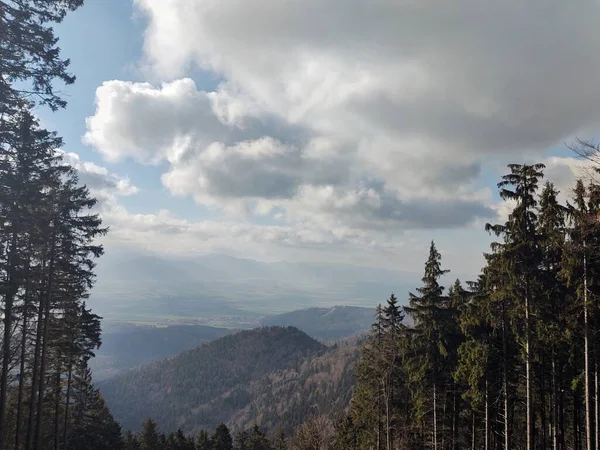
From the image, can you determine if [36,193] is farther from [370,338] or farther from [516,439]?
[516,439]

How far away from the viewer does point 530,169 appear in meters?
16.2

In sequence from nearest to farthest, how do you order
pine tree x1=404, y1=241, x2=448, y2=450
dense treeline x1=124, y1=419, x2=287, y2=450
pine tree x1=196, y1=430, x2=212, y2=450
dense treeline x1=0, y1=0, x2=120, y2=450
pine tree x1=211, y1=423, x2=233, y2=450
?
dense treeline x1=0, y1=0, x2=120, y2=450
pine tree x1=404, y1=241, x2=448, y2=450
dense treeline x1=124, y1=419, x2=287, y2=450
pine tree x1=196, y1=430, x2=212, y2=450
pine tree x1=211, y1=423, x2=233, y2=450

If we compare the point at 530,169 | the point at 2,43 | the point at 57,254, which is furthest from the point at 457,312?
the point at 2,43

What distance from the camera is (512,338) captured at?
20.1 meters

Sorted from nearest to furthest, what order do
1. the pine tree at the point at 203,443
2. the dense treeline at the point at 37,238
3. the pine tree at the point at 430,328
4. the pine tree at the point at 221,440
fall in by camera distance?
the dense treeline at the point at 37,238
the pine tree at the point at 430,328
the pine tree at the point at 203,443
the pine tree at the point at 221,440

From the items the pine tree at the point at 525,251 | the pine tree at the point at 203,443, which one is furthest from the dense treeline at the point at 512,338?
the pine tree at the point at 203,443

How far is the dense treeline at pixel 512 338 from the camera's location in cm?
1547

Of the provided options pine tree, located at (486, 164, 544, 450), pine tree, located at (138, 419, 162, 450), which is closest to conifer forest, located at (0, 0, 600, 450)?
pine tree, located at (486, 164, 544, 450)

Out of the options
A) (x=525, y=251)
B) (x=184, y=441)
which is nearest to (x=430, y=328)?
(x=525, y=251)

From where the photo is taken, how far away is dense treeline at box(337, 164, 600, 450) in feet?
50.8

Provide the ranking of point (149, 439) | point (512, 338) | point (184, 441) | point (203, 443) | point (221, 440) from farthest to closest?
point (221, 440) < point (203, 443) < point (184, 441) < point (149, 439) < point (512, 338)

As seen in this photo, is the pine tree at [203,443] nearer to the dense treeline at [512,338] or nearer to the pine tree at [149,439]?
the pine tree at [149,439]

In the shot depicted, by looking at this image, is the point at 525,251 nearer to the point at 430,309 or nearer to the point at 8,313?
the point at 430,309

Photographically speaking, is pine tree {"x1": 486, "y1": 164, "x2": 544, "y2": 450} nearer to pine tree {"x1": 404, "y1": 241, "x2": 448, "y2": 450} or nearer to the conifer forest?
the conifer forest
